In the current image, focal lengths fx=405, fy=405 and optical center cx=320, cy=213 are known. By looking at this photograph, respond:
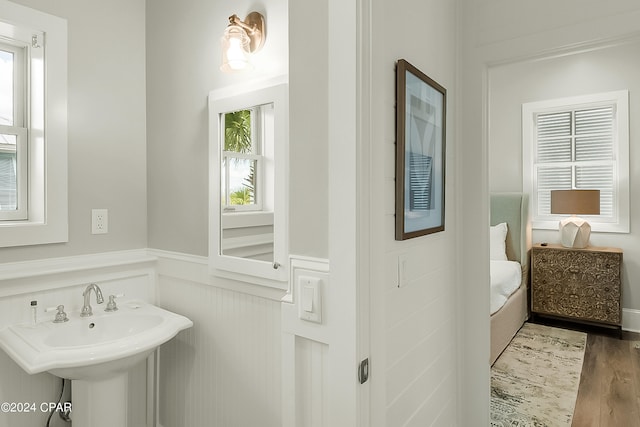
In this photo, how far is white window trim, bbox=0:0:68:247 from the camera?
6.03 ft

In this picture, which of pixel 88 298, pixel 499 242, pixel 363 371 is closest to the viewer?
pixel 363 371

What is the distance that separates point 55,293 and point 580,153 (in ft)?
15.5

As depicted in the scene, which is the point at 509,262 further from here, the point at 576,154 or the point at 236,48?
the point at 236,48

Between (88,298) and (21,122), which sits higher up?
(21,122)

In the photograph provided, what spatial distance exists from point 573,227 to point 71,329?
13.9ft

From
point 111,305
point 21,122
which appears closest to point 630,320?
point 111,305

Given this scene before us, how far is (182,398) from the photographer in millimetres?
2061

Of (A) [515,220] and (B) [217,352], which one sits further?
(A) [515,220]

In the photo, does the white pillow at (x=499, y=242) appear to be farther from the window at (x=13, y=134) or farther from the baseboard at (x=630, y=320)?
the window at (x=13, y=134)

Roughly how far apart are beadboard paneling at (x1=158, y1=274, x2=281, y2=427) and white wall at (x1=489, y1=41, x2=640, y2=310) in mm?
3131

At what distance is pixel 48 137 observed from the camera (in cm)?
184

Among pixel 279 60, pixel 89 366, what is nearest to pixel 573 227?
pixel 279 60

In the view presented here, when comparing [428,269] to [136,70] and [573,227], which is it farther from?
[573,227]

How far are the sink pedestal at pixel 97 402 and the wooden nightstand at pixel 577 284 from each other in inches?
153
